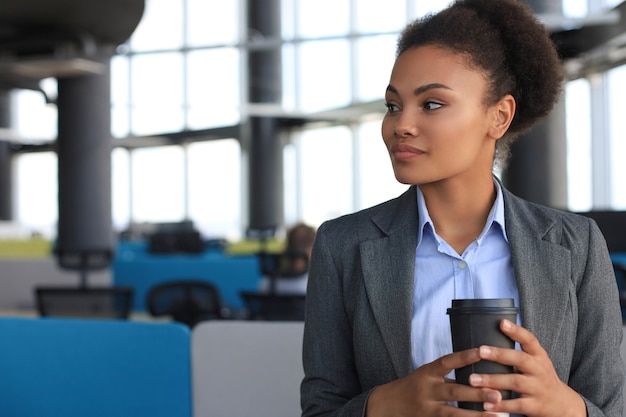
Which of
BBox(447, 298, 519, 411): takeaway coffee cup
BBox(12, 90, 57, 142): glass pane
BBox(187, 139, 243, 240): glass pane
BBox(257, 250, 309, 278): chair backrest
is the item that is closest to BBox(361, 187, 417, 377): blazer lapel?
BBox(447, 298, 519, 411): takeaway coffee cup

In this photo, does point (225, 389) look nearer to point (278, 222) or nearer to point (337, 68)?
point (337, 68)

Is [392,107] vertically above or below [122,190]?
below

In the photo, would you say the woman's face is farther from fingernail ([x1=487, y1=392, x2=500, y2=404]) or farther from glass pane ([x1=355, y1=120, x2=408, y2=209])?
glass pane ([x1=355, y1=120, x2=408, y2=209])

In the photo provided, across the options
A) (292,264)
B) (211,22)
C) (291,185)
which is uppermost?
(211,22)

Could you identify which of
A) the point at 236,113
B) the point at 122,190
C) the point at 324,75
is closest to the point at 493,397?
the point at 324,75

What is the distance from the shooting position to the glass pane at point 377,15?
1352 centimetres

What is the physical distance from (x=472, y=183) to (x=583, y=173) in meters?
9.54

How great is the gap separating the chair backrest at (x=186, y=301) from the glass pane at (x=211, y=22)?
42.1 feet

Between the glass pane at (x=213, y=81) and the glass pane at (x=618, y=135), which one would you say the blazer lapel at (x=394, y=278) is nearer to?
the glass pane at (x=618, y=135)

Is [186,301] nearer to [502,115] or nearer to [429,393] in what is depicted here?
[502,115]

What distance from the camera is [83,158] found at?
1143 centimetres

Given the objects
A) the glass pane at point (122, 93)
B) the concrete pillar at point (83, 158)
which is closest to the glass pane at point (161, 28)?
the glass pane at point (122, 93)

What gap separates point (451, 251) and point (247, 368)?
1.01 m

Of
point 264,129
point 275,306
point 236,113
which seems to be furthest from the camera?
point 264,129
